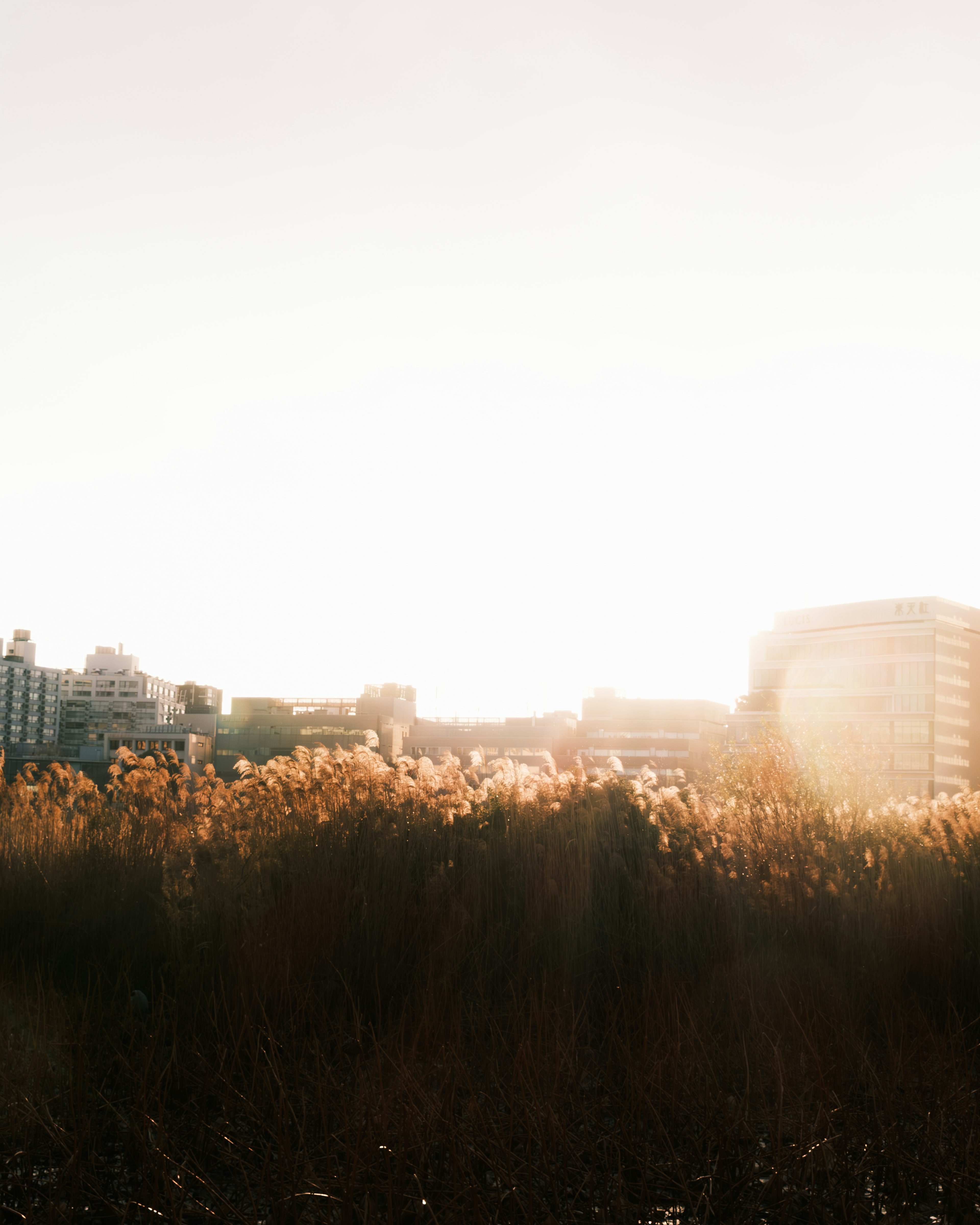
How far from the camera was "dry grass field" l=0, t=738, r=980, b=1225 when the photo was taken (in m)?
2.58

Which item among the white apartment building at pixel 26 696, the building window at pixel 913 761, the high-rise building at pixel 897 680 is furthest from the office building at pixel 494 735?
the white apartment building at pixel 26 696

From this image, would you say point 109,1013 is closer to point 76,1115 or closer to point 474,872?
point 76,1115

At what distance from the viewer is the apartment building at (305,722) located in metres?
91.4

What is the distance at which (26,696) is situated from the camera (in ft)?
566

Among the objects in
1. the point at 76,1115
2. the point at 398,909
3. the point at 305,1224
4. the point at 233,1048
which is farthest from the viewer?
the point at 398,909

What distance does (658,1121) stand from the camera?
2717mm

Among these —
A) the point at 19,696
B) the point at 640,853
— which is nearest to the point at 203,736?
the point at 640,853

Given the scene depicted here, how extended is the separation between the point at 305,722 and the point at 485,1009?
109 m

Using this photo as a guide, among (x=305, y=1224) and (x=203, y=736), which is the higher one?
(x=305, y=1224)

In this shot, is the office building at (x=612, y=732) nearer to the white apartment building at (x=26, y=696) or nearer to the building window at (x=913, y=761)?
the building window at (x=913, y=761)

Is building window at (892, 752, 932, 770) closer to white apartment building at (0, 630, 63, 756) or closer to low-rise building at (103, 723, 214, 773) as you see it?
low-rise building at (103, 723, 214, 773)

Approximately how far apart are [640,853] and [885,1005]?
79.5 inches

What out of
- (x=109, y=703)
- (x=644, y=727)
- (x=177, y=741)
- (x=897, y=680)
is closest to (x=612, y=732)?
(x=644, y=727)

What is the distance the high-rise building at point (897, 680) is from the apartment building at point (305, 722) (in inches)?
1632
